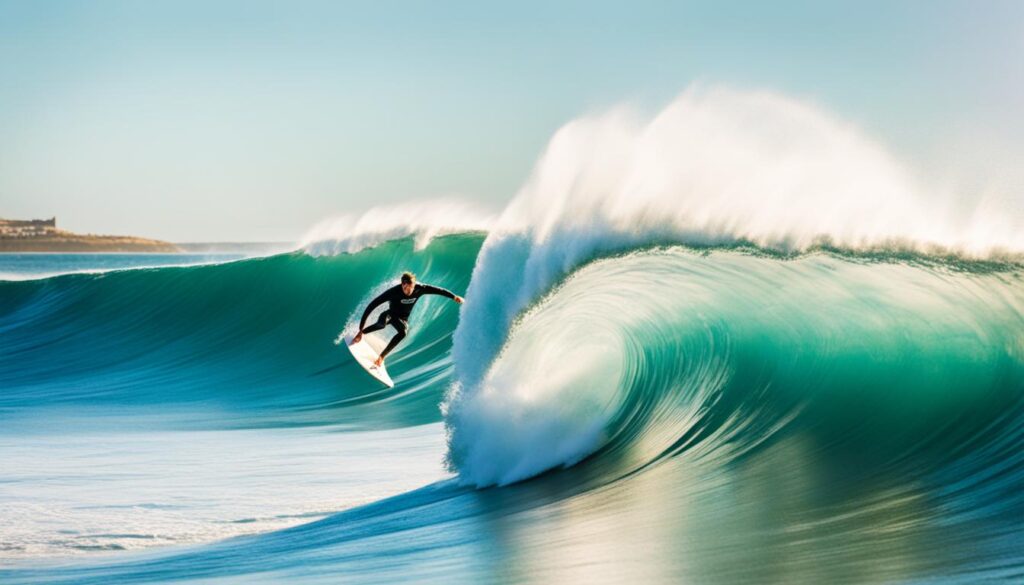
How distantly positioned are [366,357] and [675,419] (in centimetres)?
334

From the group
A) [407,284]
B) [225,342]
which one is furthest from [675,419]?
[225,342]

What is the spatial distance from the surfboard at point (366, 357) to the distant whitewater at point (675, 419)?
58 cm

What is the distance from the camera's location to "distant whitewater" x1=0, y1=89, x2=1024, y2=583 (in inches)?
207

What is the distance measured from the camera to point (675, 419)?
8.09 meters

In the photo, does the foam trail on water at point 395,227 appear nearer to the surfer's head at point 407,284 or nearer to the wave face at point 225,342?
the wave face at point 225,342

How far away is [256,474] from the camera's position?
863 centimetres

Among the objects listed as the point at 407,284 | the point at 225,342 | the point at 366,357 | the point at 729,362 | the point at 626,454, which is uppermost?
the point at 225,342

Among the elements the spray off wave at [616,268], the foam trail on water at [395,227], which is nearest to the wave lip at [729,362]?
the spray off wave at [616,268]

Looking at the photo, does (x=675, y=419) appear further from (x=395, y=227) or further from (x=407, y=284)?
(x=395, y=227)

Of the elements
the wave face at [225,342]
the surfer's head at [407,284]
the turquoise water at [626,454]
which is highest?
the wave face at [225,342]

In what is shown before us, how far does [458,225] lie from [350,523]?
13477mm

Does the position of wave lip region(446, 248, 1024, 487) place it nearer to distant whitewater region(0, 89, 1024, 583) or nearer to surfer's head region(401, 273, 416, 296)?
distant whitewater region(0, 89, 1024, 583)

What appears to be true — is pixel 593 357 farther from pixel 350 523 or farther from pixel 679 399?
pixel 350 523

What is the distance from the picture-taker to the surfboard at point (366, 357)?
10.1m
